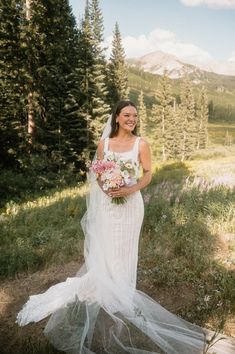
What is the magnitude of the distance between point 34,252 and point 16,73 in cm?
1604

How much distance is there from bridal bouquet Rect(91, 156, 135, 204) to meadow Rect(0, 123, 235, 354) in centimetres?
184

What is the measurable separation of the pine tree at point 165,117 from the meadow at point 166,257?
56.0 meters

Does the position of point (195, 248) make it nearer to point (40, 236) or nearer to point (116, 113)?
point (116, 113)

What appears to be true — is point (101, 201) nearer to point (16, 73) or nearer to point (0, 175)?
point (0, 175)

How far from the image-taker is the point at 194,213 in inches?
353

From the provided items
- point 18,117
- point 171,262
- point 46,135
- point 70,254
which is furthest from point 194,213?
point 46,135

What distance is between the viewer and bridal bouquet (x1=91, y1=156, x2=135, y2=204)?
523cm

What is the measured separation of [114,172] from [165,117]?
2599 inches


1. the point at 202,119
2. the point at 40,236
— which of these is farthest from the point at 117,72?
the point at 202,119

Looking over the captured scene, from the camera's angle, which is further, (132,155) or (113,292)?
(132,155)

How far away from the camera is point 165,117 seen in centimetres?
6988

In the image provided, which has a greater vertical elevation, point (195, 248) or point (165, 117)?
point (195, 248)

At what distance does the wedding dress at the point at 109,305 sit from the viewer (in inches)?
183

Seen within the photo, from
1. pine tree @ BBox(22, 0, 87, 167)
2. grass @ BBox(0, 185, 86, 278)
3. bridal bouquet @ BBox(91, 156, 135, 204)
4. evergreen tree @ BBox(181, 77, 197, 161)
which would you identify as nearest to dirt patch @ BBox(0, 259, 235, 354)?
grass @ BBox(0, 185, 86, 278)
